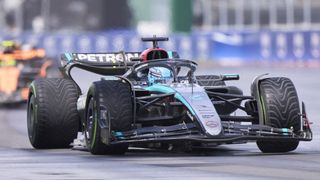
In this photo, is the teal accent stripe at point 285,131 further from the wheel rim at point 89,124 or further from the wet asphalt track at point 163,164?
the wheel rim at point 89,124

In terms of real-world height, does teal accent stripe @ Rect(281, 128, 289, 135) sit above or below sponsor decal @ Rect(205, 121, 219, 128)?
below

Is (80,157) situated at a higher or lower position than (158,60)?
lower

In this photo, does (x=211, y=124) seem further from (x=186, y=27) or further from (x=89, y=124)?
(x=186, y=27)

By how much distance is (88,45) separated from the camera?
44.4 meters

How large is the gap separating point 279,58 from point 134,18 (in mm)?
21253

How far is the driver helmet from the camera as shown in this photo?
1260 cm

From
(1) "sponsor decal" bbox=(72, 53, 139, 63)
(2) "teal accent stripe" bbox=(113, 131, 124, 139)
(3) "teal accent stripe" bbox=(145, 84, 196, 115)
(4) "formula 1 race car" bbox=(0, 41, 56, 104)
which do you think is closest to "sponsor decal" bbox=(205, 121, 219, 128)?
(3) "teal accent stripe" bbox=(145, 84, 196, 115)

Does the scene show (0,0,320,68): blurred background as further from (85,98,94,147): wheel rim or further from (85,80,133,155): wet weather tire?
(85,80,133,155): wet weather tire

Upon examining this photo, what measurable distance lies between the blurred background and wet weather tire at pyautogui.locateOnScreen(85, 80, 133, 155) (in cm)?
2599

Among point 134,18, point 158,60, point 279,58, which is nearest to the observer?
point 158,60

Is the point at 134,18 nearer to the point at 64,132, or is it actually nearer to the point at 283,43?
the point at 283,43

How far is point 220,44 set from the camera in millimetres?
43562

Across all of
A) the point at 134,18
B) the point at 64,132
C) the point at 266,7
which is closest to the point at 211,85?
the point at 64,132

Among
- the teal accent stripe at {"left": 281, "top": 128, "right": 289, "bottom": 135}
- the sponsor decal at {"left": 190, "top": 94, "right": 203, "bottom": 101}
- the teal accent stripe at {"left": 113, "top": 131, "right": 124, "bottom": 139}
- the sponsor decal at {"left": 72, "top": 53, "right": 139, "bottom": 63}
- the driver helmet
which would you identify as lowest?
the teal accent stripe at {"left": 281, "top": 128, "right": 289, "bottom": 135}
